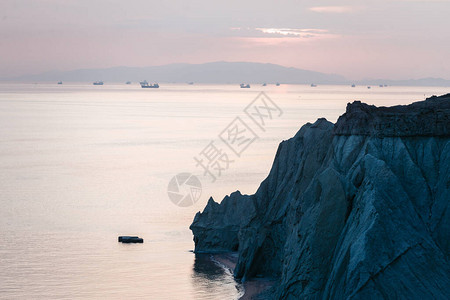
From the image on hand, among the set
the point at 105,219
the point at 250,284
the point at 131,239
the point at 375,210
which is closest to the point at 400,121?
the point at 375,210

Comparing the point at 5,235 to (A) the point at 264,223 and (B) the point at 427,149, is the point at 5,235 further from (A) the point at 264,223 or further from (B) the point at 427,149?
(B) the point at 427,149

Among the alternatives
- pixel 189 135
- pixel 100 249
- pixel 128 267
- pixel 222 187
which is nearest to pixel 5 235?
pixel 100 249

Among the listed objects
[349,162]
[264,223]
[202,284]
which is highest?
[349,162]

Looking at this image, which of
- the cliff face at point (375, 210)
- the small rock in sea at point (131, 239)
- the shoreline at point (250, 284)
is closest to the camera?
the cliff face at point (375, 210)

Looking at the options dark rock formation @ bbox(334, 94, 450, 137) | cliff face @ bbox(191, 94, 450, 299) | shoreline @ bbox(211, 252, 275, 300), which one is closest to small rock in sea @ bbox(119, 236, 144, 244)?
shoreline @ bbox(211, 252, 275, 300)

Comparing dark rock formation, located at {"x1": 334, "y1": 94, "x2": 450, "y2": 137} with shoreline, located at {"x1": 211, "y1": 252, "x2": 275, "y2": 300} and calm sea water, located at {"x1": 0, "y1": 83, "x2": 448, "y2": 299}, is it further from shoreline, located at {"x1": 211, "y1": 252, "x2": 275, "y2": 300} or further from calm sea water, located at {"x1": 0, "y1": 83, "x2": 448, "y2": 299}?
calm sea water, located at {"x1": 0, "y1": 83, "x2": 448, "y2": 299}

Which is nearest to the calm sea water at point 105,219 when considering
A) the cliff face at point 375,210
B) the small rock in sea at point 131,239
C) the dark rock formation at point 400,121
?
the small rock in sea at point 131,239

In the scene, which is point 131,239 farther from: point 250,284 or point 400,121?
point 400,121

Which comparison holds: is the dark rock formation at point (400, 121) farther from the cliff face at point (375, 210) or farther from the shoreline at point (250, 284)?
the shoreline at point (250, 284)
